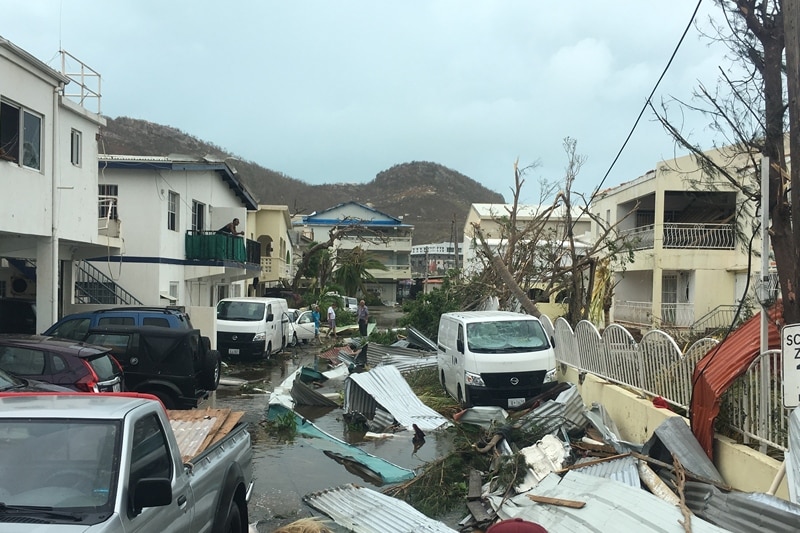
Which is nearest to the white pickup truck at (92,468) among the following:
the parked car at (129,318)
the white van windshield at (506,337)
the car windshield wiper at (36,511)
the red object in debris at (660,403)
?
the car windshield wiper at (36,511)

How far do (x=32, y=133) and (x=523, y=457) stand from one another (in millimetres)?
11152

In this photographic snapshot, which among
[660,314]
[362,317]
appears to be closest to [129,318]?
[362,317]

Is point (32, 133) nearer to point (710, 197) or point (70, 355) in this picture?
point (70, 355)

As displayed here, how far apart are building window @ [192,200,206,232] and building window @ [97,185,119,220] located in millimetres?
3601

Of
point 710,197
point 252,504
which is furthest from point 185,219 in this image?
point 710,197

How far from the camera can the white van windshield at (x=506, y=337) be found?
545 inches

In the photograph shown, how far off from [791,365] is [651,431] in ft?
13.3

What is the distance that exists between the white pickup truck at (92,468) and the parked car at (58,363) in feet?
18.3

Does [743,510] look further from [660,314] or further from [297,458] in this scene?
[660,314]

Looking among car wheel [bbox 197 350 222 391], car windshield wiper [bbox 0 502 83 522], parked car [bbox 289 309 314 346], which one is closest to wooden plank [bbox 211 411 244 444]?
car windshield wiper [bbox 0 502 83 522]

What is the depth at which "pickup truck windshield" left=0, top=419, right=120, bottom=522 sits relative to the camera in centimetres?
379

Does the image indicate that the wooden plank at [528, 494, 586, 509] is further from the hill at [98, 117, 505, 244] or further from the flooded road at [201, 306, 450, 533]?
the hill at [98, 117, 505, 244]

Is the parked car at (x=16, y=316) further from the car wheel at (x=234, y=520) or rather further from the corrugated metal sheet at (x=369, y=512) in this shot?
the car wheel at (x=234, y=520)

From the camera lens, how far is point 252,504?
843 cm
